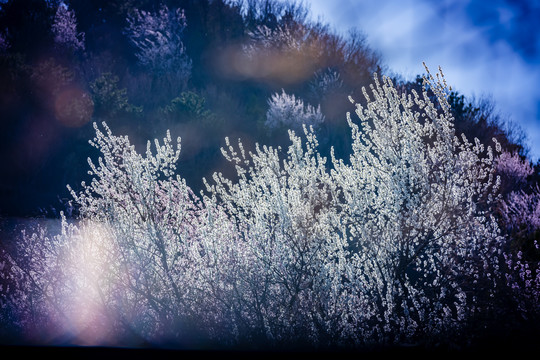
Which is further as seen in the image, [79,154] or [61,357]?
[79,154]

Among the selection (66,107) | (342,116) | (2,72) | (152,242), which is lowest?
(152,242)

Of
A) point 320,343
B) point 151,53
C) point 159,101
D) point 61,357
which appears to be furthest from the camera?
point 151,53

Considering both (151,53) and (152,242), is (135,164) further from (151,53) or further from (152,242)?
(151,53)

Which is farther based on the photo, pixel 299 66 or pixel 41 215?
pixel 299 66

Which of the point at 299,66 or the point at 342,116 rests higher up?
the point at 299,66

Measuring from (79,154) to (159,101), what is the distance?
541cm

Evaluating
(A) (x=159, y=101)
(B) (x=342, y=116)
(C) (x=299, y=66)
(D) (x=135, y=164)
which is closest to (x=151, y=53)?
(A) (x=159, y=101)

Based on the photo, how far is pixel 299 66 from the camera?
74.0ft

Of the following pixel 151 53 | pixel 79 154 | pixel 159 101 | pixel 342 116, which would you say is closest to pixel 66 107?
pixel 79 154

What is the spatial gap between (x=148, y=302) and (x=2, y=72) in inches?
484

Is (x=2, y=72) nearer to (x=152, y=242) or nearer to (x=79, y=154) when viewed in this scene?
(x=79, y=154)

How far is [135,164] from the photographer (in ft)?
13.0

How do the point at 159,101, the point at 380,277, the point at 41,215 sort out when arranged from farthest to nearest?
the point at 159,101 < the point at 41,215 < the point at 380,277

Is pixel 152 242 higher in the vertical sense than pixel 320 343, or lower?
higher
